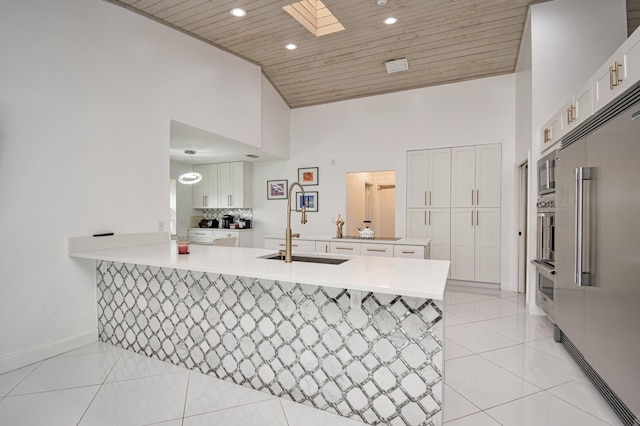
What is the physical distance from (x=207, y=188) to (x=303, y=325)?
572 cm

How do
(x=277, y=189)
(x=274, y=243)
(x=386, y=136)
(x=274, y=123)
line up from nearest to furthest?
(x=274, y=243) → (x=386, y=136) → (x=274, y=123) → (x=277, y=189)

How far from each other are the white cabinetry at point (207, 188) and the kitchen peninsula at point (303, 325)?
14.1ft

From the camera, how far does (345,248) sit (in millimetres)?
4531

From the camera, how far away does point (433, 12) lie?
150 inches

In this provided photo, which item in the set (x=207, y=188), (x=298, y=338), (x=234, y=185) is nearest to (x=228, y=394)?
(x=298, y=338)

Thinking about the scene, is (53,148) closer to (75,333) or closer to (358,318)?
(75,333)

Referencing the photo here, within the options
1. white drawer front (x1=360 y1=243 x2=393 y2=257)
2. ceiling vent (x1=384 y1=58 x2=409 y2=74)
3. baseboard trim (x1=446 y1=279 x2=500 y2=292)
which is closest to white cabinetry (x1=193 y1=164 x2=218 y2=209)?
white drawer front (x1=360 y1=243 x2=393 y2=257)

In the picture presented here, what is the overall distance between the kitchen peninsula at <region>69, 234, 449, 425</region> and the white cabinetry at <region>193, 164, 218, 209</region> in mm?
4300

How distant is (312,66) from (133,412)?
4892mm

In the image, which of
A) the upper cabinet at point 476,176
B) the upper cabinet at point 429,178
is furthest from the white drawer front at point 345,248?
the upper cabinet at point 476,176

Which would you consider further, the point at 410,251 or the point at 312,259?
the point at 410,251

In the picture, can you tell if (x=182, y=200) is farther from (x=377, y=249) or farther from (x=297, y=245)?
(x=377, y=249)

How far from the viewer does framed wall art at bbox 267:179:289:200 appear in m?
6.62

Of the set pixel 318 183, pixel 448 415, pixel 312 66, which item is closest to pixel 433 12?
pixel 312 66
